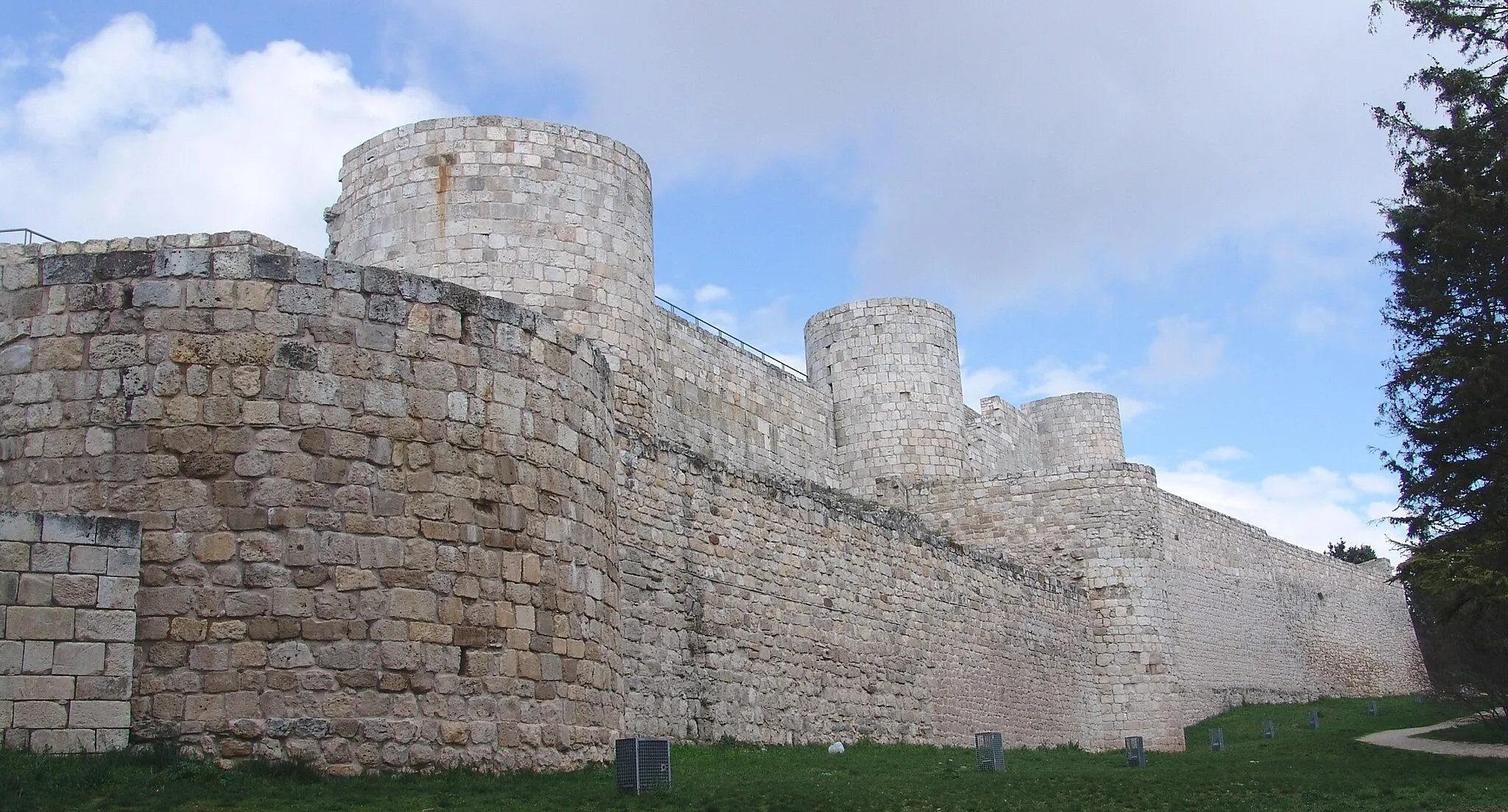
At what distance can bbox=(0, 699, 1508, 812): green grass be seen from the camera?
26.2ft

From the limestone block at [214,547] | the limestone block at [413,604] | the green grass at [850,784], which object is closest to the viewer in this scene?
the green grass at [850,784]

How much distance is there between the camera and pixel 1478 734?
2492 cm

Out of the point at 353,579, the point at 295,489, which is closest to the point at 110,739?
the point at 353,579

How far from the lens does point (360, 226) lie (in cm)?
1886

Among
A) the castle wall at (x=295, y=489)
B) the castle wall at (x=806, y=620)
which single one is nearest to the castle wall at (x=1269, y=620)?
the castle wall at (x=806, y=620)

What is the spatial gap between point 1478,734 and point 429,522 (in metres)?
21.9

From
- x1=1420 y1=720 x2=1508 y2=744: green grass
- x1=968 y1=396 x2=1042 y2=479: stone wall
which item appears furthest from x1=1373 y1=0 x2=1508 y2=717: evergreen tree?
x1=968 y1=396 x2=1042 y2=479: stone wall

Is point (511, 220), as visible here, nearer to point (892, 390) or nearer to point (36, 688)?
point (36, 688)

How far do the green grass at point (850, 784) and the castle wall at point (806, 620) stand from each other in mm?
697

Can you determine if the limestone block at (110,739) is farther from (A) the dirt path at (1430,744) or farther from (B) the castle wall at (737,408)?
(A) the dirt path at (1430,744)

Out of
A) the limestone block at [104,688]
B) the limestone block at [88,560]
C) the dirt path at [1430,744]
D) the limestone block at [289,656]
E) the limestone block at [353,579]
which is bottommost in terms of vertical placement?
the dirt path at [1430,744]

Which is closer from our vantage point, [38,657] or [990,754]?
[38,657]

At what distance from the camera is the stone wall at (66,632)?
8.24m

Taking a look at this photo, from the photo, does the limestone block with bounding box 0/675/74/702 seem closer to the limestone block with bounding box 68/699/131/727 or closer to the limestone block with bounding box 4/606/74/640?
the limestone block with bounding box 68/699/131/727
